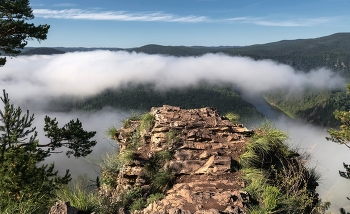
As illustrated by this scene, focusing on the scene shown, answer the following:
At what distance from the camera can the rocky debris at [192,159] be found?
20.8ft

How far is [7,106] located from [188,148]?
7632 millimetres

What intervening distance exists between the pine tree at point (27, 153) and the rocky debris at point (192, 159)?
7.98 feet

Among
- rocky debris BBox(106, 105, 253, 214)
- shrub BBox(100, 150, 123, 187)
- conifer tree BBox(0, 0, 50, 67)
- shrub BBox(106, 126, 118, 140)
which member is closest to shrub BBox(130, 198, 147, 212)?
rocky debris BBox(106, 105, 253, 214)

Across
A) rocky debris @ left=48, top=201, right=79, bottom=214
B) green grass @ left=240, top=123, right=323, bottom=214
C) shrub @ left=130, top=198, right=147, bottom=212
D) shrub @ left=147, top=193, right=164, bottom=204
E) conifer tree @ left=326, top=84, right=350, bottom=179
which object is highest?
rocky debris @ left=48, top=201, right=79, bottom=214

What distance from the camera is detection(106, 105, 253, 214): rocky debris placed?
20.8ft

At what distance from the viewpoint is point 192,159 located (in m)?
8.36

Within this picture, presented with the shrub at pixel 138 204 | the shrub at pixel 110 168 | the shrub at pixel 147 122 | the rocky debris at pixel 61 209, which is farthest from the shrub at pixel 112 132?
the rocky debris at pixel 61 209

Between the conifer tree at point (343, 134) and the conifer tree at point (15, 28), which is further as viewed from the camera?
the conifer tree at point (343, 134)

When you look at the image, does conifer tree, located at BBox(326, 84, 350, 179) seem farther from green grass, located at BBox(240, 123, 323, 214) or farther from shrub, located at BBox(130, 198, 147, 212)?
shrub, located at BBox(130, 198, 147, 212)

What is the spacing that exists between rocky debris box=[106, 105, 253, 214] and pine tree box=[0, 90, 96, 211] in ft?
7.98

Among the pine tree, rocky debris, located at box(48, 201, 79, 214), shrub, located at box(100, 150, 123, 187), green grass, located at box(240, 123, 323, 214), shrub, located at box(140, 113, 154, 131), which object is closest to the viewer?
rocky debris, located at box(48, 201, 79, 214)

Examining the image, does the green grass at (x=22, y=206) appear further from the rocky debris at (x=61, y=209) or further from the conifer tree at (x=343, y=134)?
the conifer tree at (x=343, y=134)

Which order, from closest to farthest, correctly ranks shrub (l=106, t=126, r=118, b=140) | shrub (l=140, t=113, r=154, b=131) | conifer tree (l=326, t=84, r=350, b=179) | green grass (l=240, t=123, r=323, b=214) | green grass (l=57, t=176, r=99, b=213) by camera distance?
green grass (l=57, t=176, r=99, b=213), green grass (l=240, t=123, r=323, b=214), shrub (l=140, t=113, r=154, b=131), shrub (l=106, t=126, r=118, b=140), conifer tree (l=326, t=84, r=350, b=179)

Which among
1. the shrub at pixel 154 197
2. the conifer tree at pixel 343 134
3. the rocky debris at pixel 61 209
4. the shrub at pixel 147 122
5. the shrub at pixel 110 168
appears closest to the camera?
the rocky debris at pixel 61 209
